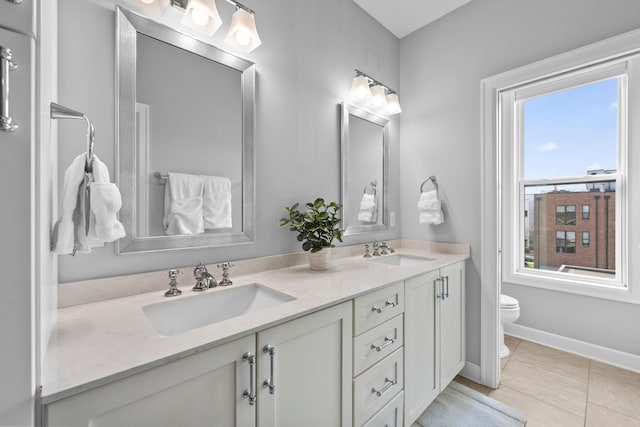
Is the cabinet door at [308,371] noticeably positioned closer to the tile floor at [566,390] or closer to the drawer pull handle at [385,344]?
the drawer pull handle at [385,344]

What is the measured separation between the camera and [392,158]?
7.90 feet

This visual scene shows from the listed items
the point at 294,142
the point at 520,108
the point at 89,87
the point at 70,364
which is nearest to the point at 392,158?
the point at 294,142

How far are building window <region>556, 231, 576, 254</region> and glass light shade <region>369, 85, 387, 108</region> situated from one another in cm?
204

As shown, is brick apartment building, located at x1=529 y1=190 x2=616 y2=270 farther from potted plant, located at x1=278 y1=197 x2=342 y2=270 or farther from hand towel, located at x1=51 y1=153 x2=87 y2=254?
hand towel, located at x1=51 y1=153 x2=87 y2=254

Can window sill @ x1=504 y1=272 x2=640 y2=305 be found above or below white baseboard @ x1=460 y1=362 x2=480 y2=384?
above

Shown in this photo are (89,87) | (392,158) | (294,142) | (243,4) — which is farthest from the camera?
(392,158)

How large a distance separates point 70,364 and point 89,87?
93 centimetres

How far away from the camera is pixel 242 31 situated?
4.32 ft

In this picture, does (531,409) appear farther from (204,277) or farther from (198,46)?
(198,46)

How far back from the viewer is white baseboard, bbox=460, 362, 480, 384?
6.44 feet

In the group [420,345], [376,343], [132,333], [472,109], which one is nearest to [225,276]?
[132,333]

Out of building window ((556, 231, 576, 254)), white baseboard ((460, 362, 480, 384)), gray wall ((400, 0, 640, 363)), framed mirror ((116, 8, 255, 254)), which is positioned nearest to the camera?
framed mirror ((116, 8, 255, 254))

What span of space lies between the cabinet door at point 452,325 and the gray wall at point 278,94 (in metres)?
0.62

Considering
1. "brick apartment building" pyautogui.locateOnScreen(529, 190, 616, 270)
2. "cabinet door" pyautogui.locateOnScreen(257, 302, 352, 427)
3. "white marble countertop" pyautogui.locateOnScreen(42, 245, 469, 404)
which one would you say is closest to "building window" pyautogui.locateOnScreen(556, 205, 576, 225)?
"brick apartment building" pyautogui.locateOnScreen(529, 190, 616, 270)
